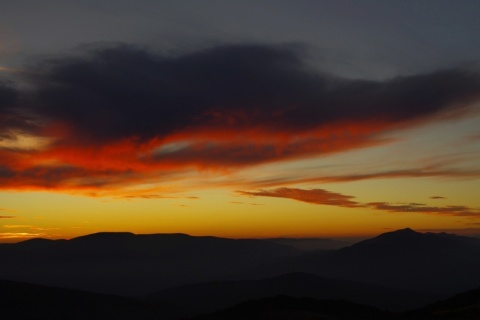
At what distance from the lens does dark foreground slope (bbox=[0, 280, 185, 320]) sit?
10618 centimetres

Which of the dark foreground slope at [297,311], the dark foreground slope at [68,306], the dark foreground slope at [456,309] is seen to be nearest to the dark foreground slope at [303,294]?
the dark foreground slope at [68,306]

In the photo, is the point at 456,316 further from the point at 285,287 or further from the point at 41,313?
the point at 285,287

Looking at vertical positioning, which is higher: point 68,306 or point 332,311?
point 332,311

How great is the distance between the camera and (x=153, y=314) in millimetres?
113938

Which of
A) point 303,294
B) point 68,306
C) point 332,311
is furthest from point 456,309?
point 303,294

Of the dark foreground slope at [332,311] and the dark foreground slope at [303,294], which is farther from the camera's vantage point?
the dark foreground slope at [303,294]

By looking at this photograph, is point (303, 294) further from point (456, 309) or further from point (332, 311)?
point (456, 309)

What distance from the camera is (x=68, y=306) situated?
373ft

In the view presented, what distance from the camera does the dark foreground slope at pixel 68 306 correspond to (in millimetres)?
106175

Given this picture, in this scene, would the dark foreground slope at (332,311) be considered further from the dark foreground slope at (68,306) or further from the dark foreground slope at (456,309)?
the dark foreground slope at (68,306)

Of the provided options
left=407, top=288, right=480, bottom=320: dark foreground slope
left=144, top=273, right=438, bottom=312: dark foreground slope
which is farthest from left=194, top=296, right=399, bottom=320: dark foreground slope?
left=144, top=273, right=438, bottom=312: dark foreground slope

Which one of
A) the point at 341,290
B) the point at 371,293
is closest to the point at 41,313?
the point at 341,290

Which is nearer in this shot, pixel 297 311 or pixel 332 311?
pixel 297 311

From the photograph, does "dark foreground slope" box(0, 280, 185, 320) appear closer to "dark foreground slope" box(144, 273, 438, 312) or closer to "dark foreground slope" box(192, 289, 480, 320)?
"dark foreground slope" box(144, 273, 438, 312)
